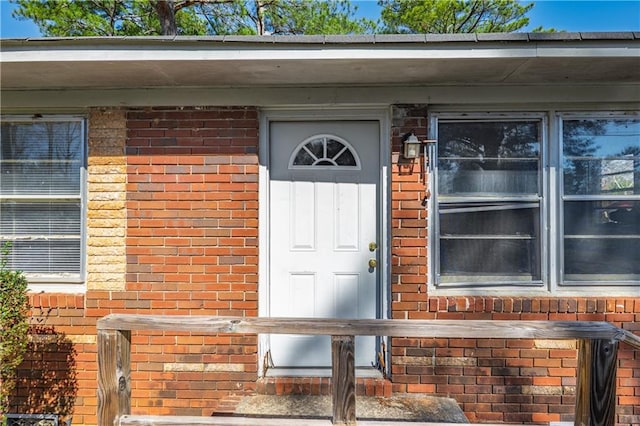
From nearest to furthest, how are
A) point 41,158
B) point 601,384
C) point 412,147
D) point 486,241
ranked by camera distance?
point 601,384 → point 412,147 → point 486,241 → point 41,158

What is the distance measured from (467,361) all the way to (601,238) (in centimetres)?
146

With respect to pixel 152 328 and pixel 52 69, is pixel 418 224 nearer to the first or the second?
pixel 152 328

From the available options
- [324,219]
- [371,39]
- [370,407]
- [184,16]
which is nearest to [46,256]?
[324,219]

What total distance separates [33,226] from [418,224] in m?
3.17

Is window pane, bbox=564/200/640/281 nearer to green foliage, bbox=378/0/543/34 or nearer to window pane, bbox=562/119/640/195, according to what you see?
window pane, bbox=562/119/640/195

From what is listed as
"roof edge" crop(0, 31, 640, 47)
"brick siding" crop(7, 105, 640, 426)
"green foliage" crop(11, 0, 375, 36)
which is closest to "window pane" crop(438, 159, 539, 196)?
"brick siding" crop(7, 105, 640, 426)

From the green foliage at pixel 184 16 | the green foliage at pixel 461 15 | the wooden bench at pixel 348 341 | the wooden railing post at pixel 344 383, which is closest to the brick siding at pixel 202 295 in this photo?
the wooden bench at pixel 348 341

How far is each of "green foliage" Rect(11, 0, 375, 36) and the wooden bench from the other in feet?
22.7

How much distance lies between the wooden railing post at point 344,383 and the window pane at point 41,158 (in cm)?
259

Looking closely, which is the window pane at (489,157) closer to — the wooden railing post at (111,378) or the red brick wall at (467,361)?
the red brick wall at (467,361)

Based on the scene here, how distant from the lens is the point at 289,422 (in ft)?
6.16

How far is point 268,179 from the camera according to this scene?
3.14 m

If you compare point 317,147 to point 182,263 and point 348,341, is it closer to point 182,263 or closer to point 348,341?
point 182,263

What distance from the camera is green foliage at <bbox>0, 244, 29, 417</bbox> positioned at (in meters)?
2.64
